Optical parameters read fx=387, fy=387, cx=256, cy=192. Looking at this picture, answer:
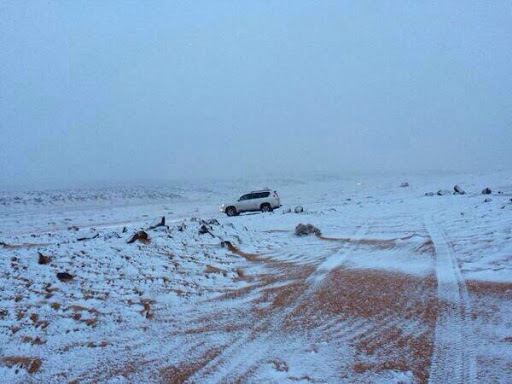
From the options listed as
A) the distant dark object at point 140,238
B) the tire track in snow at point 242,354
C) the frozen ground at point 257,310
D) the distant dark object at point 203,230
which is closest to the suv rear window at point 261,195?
the distant dark object at point 203,230

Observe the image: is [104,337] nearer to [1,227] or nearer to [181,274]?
[181,274]

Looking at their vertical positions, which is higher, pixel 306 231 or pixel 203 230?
pixel 203 230

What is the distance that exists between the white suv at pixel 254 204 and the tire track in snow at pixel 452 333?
61.5 feet

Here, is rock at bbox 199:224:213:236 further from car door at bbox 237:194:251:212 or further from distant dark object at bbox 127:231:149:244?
car door at bbox 237:194:251:212

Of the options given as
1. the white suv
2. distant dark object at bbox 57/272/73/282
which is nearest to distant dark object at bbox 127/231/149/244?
distant dark object at bbox 57/272/73/282

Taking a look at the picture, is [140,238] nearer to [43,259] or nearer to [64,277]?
[43,259]

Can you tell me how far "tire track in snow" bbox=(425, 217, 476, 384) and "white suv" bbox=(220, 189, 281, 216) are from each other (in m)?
18.7

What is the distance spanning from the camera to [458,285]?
281 inches

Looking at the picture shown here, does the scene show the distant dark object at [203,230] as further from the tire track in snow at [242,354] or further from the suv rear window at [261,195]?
the suv rear window at [261,195]

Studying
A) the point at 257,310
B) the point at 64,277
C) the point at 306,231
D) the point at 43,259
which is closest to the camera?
the point at 257,310

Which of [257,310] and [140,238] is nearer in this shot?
[257,310]

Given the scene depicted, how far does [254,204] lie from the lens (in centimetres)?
2705

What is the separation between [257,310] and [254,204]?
20716mm

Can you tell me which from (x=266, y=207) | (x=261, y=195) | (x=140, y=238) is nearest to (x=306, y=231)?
(x=140, y=238)
